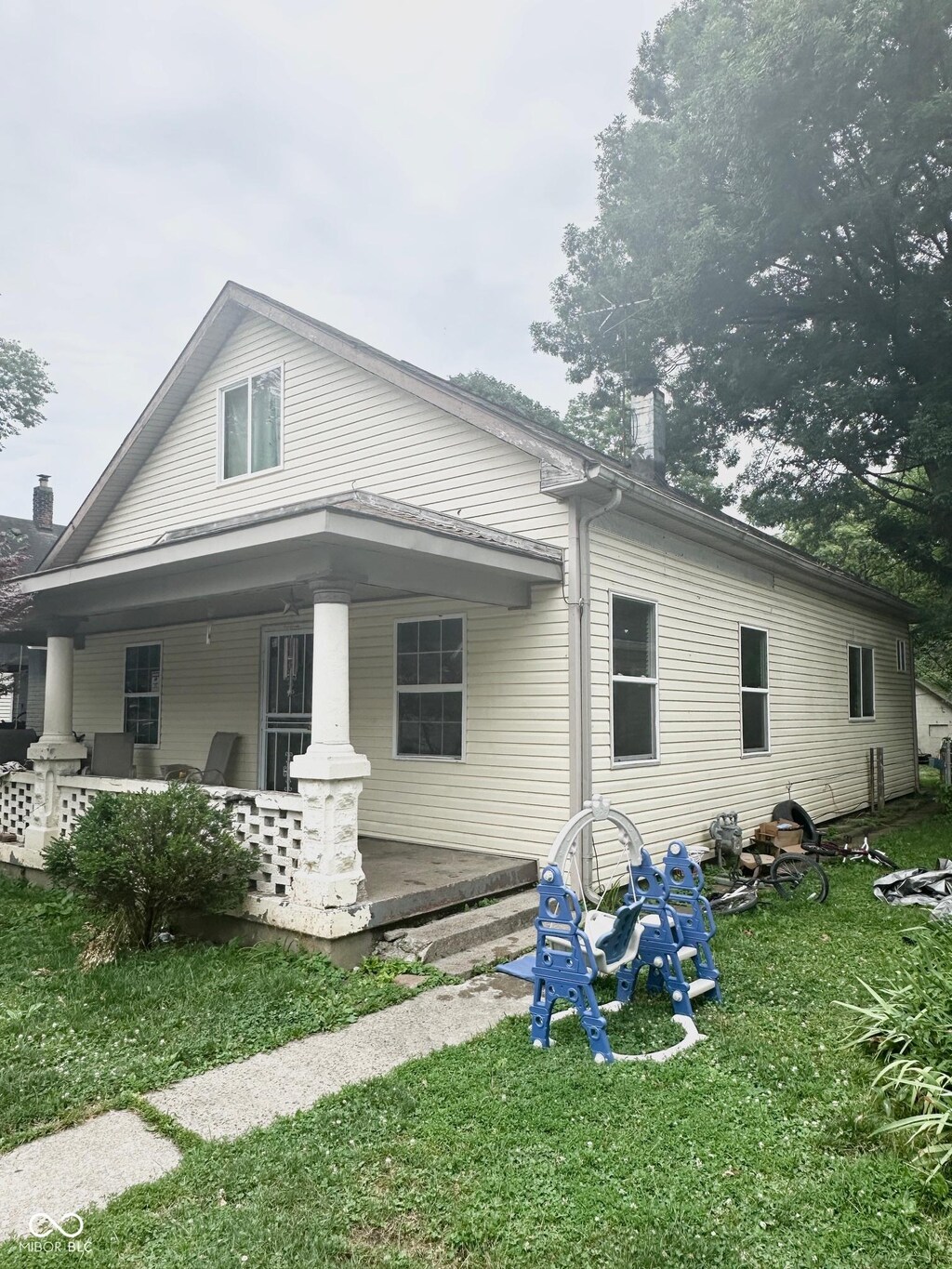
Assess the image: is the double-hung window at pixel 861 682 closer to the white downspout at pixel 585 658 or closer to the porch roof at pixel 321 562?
the white downspout at pixel 585 658

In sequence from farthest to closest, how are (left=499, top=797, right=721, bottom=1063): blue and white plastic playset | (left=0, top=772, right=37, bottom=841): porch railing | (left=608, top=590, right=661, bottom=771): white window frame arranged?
1. (left=0, top=772, right=37, bottom=841): porch railing
2. (left=608, top=590, right=661, bottom=771): white window frame
3. (left=499, top=797, right=721, bottom=1063): blue and white plastic playset

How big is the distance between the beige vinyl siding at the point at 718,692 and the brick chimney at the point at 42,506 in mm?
18736

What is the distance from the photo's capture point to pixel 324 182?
1544 centimetres

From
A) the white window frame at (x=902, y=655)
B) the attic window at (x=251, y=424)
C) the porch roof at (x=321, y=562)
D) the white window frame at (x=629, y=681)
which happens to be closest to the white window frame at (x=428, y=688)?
the porch roof at (x=321, y=562)

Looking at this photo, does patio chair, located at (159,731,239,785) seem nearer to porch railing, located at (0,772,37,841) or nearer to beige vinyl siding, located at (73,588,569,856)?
beige vinyl siding, located at (73,588,569,856)

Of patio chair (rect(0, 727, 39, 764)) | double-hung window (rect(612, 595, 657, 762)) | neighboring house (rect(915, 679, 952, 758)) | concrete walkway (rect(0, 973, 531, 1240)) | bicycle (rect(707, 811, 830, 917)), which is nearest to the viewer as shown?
concrete walkway (rect(0, 973, 531, 1240))

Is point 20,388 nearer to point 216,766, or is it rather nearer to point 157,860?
point 216,766

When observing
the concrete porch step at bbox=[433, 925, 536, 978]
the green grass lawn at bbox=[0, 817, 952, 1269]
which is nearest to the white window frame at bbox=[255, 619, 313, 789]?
the concrete porch step at bbox=[433, 925, 536, 978]

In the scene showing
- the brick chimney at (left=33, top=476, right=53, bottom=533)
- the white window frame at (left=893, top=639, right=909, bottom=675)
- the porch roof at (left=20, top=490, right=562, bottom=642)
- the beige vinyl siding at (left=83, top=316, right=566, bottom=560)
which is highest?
the brick chimney at (left=33, top=476, right=53, bottom=533)

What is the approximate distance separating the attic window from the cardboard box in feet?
23.3

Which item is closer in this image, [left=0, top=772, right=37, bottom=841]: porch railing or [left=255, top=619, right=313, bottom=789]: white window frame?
[left=0, top=772, right=37, bottom=841]: porch railing

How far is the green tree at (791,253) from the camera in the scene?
399 inches

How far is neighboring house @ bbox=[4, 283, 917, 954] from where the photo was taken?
19.0 feet

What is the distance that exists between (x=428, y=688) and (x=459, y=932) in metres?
2.73
